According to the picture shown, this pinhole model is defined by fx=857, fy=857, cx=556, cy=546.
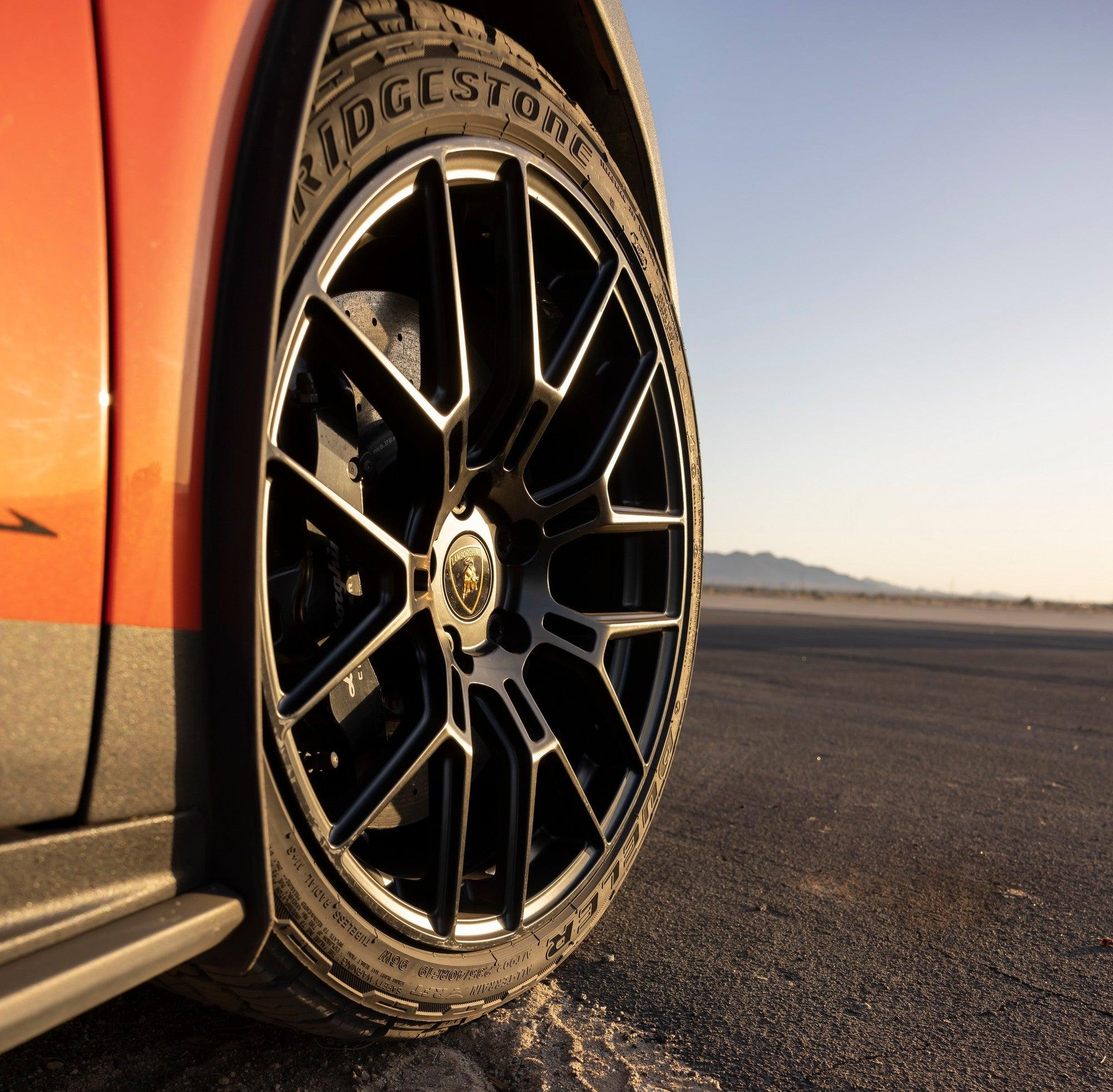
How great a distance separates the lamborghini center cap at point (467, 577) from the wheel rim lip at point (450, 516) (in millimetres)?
26

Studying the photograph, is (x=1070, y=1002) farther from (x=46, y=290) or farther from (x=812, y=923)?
(x=46, y=290)

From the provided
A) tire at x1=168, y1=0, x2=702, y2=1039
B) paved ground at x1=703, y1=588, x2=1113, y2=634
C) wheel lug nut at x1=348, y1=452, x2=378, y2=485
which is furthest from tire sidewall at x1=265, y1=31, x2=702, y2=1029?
paved ground at x1=703, y1=588, x2=1113, y2=634

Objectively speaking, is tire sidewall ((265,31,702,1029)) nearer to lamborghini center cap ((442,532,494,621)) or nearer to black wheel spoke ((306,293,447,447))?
black wheel spoke ((306,293,447,447))

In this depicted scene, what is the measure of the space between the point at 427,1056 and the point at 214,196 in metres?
1.37

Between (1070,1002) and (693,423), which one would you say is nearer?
(1070,1002)

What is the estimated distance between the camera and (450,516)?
165 centimetres

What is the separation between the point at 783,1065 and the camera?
1463mm

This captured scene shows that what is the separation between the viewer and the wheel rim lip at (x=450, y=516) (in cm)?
113

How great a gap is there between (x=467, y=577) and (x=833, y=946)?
1189mm

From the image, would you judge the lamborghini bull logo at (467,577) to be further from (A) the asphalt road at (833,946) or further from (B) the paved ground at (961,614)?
(B) the paved ground at (961,614)

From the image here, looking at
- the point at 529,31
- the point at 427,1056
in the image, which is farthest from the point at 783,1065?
Result: the point at 529,31

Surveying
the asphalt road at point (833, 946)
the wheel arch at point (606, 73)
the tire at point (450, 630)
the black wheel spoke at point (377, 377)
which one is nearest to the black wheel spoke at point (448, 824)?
the tire at point (450, 630)

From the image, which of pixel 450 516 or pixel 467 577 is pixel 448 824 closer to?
pixel 467 577

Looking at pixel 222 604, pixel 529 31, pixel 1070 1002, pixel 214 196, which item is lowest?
pixel 1070 1002
